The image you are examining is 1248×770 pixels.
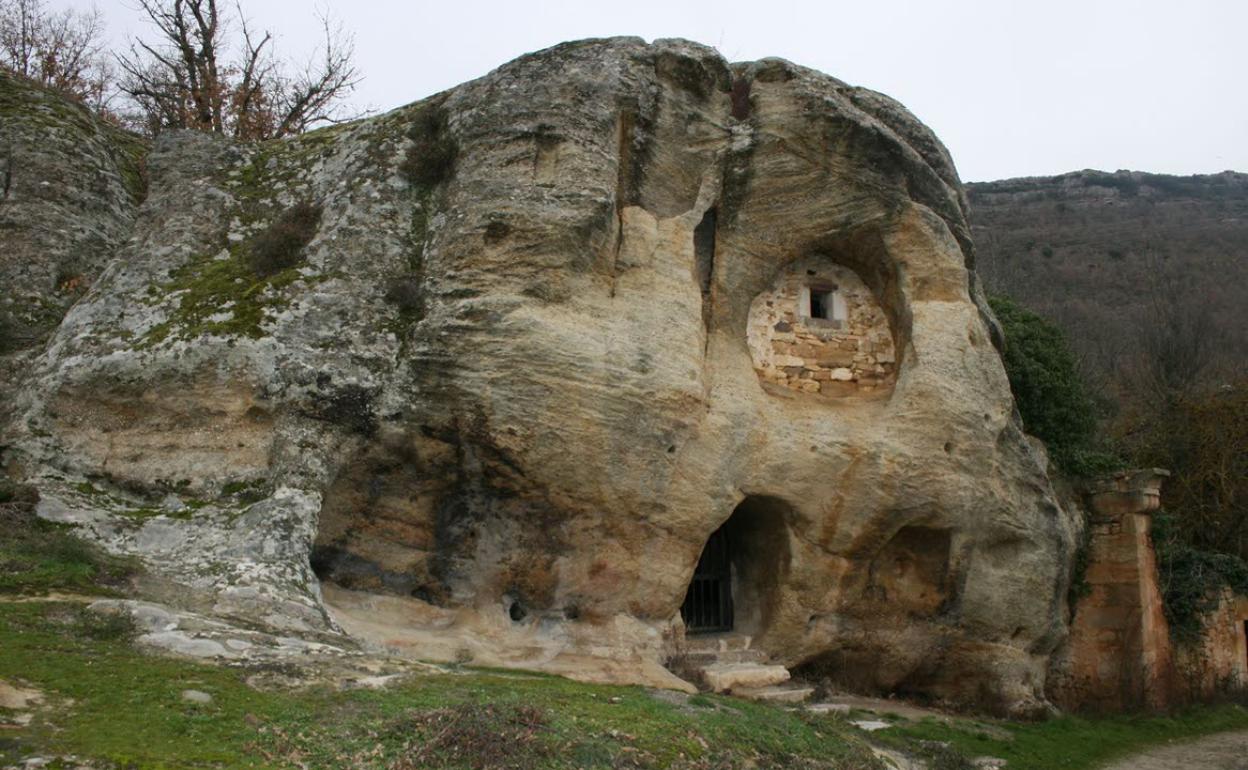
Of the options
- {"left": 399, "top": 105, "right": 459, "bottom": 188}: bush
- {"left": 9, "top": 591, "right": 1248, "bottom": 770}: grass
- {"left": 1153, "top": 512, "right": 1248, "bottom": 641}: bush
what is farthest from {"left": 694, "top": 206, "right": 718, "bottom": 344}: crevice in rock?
{"left": 1153, "top": 512, "right": 1248, "bottom": 641}: bush

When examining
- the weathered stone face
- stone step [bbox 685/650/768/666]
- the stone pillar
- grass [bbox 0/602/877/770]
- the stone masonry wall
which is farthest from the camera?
the stone pillar

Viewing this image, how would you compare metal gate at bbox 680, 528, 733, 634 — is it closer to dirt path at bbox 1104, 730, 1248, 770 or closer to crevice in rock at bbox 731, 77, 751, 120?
dirt path at bbox 1104, 730, 1248, 770

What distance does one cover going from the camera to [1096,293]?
40.7 meters

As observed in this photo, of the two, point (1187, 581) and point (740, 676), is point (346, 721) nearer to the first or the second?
point (740, 676)

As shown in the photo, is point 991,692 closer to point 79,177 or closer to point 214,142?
point 214,142

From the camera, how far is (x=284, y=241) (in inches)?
424

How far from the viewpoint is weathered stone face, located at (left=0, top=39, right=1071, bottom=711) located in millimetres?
9641

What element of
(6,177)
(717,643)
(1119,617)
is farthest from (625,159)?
(1119,617)

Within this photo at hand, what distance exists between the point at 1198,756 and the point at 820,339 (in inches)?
249

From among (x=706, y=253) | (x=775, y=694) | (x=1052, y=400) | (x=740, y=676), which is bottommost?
(x=775, y=694)

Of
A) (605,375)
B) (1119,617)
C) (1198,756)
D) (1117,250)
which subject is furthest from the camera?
(1117,250)

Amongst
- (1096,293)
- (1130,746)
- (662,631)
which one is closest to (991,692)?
(1130,746)

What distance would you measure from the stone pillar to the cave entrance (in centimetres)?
445

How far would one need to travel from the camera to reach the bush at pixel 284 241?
10.6 metres
